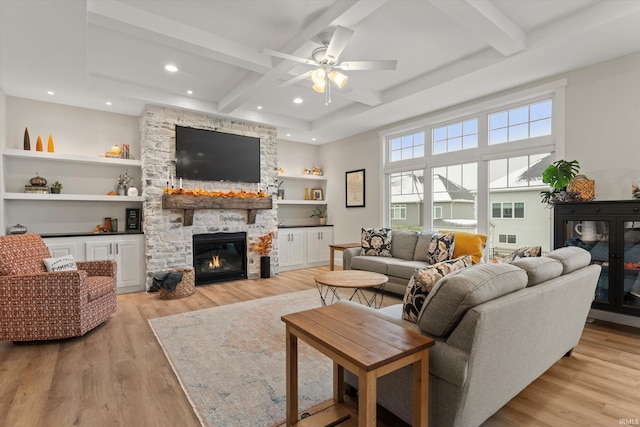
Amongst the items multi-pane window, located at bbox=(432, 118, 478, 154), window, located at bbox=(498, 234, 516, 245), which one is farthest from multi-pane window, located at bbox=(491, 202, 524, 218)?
multi-pane window, located at bbox=(432, 118, 478, 154)

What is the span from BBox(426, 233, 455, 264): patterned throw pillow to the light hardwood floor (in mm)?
1624

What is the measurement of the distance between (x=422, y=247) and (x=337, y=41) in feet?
10.3

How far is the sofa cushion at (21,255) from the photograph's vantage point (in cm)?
291

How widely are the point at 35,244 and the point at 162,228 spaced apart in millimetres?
1751

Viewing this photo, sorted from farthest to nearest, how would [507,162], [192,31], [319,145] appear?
[319,145]
[507,162]
[192,31]

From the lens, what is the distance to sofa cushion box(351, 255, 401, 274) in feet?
15.0

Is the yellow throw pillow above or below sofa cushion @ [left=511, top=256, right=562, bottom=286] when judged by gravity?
below

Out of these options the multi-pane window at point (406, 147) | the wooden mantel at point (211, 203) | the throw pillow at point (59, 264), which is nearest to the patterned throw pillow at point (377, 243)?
the multi-pane window at point (406, 147)

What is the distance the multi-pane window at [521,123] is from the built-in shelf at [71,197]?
551 centimetres

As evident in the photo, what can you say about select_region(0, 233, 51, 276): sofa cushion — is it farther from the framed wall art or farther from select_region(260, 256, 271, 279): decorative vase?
the framed wall art

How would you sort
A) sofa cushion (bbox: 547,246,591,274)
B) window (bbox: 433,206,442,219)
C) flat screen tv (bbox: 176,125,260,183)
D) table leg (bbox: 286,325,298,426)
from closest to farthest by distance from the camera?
table leg (bbox: 286,325,298,426) → sofa cushion (bbox: 547,246,591,274) → flat screen tv (bbox: 176,125,260,183) → window (bbox: 433,206,442,219)

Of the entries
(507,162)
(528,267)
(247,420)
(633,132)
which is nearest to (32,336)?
(247,420)

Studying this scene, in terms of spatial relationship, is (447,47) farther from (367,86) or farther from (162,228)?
(162,228)

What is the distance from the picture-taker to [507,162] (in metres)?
4.46
